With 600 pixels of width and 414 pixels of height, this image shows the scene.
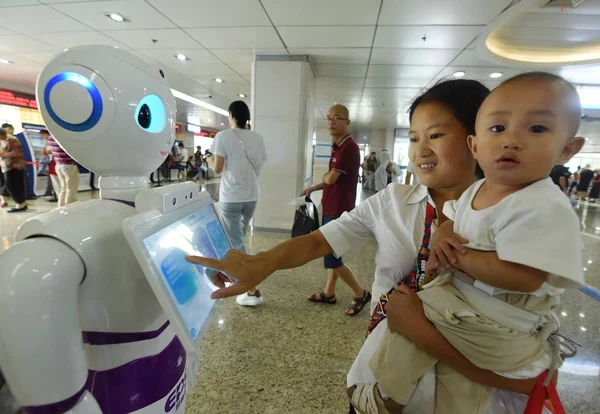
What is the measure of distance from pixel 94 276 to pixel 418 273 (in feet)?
2.23

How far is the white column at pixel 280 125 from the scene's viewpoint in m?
4.28

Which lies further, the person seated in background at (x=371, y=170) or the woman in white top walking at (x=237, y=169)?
the person seated in background at (x=371, y=170)

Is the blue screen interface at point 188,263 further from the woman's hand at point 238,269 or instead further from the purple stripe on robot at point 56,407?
the purple stripe on robot at point 56,407

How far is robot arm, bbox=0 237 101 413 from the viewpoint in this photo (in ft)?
1.61

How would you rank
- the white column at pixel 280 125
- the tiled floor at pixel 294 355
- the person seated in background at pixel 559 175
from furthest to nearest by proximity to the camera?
the person seated in background at pixel 559 175 → the white column at pixel 280 125 → the tiled floor at pixel 294 355

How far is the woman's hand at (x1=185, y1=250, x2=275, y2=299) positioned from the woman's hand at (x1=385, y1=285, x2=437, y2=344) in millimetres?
275

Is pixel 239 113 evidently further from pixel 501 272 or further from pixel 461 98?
pixel 501 272

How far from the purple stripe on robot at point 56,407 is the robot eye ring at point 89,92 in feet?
1.76

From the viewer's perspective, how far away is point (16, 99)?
24.8 ft

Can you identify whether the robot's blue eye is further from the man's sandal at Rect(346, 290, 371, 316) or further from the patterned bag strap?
the man's sandal at Rect(346, 290, 371, 316)

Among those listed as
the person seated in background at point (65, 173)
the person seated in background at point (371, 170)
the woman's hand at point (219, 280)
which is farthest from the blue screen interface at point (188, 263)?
the person seated in background at point (371, 170)

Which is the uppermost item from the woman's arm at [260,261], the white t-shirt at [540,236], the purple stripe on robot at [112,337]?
the white t-shirt at [540,236]

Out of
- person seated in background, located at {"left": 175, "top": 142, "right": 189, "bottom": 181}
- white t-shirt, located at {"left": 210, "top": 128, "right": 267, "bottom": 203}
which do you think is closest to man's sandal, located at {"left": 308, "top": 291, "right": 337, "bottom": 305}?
white t-shirt, located at {"left": 210, "top": 128, "right": 267, "bottom": 203}

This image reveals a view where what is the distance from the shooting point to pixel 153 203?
21.7 inches
